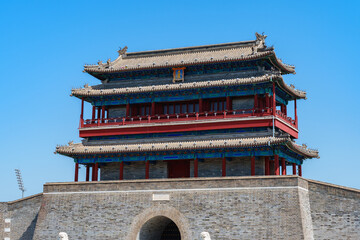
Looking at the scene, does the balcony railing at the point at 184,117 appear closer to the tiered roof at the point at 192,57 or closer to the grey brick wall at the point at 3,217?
the tiered roof at the point at 192,57

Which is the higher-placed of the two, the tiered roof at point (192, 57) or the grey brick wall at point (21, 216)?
the tiered roof at point (192, 57)

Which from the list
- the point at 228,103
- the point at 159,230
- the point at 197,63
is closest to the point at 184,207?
the point at 159,230

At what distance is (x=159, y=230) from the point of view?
35031 mm

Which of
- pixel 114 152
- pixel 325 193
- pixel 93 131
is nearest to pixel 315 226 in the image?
pixel 325 193

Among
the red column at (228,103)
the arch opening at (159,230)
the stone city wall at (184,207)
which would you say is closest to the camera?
the stone city wall at (184,207)

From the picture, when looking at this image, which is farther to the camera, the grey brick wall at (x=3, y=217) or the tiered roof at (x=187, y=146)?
the grey brick wall at (x=3, y=217)

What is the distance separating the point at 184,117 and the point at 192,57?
4.52 m

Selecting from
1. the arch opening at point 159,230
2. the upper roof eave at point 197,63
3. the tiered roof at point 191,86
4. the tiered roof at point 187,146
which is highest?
the upper roof eave at point 197,63

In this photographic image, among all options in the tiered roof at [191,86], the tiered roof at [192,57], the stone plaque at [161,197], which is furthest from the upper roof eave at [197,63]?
the stone plaque at [161,197]

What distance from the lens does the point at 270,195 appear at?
3130 centimetres

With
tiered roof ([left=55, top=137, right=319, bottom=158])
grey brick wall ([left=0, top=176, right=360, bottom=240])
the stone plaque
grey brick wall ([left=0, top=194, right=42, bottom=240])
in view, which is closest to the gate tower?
tiered roof ([left=55, top=137, right=319, bottom=158])

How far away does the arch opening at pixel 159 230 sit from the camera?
110 feet

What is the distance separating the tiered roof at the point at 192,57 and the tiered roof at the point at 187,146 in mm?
5339

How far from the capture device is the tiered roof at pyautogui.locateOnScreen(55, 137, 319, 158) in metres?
33.3
